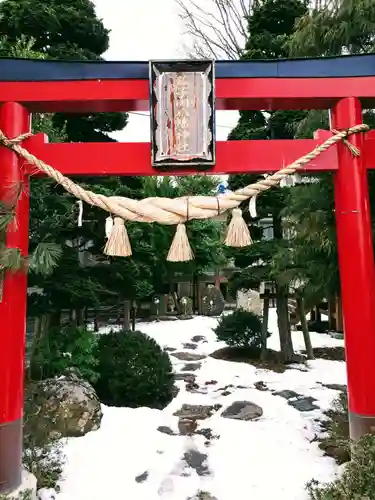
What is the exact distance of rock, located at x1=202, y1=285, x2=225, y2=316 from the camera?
19594mm

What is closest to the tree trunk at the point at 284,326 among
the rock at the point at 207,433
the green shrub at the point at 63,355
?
the rock at the point at 207,433

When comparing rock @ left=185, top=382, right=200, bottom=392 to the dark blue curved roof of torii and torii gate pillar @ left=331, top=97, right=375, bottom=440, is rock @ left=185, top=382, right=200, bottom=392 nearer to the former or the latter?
torii gate pillar @ left=331, top=97, right=375, bottom=440

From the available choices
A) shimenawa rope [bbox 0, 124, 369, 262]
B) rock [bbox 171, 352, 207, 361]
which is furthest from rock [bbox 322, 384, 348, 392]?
shimenawa rope [bbox 0, 124, 369, 262]

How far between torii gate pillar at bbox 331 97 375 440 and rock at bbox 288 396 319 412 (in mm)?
2395

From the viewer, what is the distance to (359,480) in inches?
111

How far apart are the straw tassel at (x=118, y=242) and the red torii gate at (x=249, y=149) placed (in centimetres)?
64

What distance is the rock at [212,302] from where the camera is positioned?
19594 millimetres

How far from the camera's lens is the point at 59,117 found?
292 inches

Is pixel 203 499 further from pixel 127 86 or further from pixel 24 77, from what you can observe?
pixel 24 77

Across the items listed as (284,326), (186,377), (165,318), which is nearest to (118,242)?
(186,377)

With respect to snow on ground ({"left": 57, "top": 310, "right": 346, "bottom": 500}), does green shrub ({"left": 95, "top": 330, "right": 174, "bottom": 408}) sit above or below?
above

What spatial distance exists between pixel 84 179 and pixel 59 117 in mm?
1418

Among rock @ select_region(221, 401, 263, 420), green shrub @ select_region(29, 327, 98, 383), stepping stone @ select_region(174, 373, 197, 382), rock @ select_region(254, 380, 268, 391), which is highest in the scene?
green shrub @ select_region(29, 327, 98, 383)

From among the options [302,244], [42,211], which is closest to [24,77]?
[42,211]
